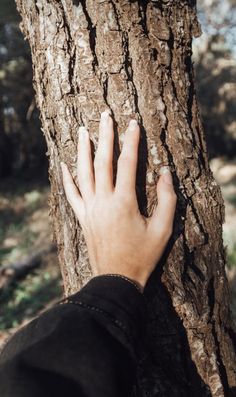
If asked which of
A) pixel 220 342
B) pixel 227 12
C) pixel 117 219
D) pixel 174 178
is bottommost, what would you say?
pixel 220 342

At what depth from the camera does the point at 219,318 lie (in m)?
1.52

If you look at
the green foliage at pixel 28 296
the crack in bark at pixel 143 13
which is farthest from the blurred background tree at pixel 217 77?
the crack in bark at pixel 143 13

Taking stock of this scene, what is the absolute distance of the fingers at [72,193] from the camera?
1.40 metres

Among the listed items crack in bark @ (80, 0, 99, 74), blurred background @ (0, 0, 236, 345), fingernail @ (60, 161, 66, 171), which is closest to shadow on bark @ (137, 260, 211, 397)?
fingernail @ (60, 161, 66, 171)

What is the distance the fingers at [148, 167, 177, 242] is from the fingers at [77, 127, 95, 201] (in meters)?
0.20

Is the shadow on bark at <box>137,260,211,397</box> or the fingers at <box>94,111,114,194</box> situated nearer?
the fingers at <box>94,111,114,194</box>

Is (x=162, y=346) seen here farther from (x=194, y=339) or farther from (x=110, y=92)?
(x=110, y=92)

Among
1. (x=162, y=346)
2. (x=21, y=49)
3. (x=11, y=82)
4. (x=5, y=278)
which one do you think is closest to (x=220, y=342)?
(x=162, y=346)

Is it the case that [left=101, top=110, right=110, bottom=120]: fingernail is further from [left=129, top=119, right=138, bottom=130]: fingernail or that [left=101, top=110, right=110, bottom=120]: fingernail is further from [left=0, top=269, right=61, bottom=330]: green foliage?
[left=0, top=269, right=61, bottom=330]: green foliage

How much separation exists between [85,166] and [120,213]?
7.3 inches

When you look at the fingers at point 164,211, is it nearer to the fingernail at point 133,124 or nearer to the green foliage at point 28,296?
the fingernail at point 133,124

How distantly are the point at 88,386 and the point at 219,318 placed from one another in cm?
68

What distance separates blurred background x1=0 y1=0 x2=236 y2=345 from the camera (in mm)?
5934

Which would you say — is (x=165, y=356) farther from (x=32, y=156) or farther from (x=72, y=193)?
(x=32, y=156)
